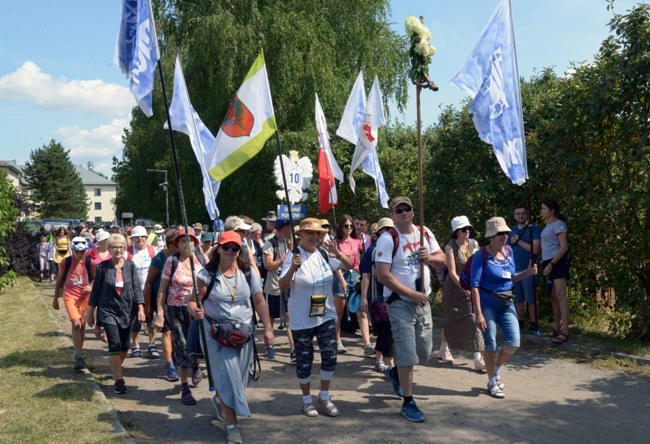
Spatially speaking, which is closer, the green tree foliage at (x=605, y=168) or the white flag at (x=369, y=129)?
the green tree foliage at (x=605, y=168)

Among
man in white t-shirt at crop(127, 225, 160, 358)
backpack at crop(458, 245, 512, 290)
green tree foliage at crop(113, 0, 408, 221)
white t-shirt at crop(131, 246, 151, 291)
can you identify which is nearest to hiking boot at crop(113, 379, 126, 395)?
man in white t-shirt at crop(127, 225, 160, 358)

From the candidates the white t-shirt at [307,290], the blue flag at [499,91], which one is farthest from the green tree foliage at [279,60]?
the white t-shirt at [307,290]

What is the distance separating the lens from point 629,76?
8156 mm

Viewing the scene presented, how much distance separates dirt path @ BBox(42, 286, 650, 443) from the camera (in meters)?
5.56

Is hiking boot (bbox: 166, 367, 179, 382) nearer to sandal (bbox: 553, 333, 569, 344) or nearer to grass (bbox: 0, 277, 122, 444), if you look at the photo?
grass (bbox: 0, 277, 122, 444)

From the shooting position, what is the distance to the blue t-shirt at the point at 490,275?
662 centimetres

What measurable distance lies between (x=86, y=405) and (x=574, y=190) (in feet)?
22.1

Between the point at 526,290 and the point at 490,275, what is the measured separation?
348cm

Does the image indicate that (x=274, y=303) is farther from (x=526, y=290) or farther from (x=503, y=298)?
(x=503, y=298)

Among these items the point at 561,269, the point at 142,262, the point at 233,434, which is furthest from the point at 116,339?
the point at 561,269

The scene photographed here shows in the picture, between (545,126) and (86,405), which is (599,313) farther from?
(86,405)

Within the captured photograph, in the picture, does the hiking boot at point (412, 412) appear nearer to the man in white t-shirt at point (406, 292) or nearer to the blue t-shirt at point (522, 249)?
the man in white t-shirt at point (406, 292)

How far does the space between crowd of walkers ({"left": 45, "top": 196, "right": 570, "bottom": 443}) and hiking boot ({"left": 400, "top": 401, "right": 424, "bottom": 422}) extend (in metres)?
0.01

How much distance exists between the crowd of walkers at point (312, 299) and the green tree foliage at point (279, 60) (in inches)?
458
